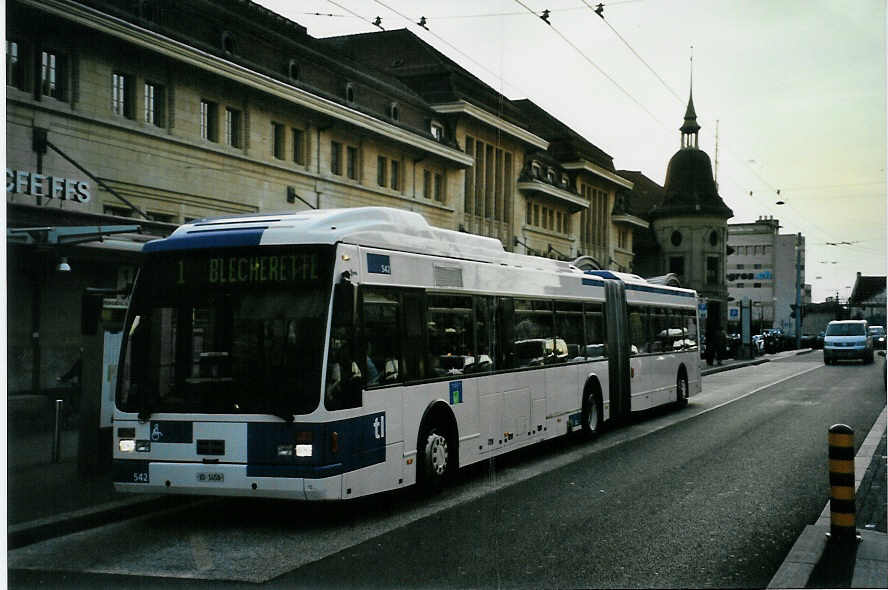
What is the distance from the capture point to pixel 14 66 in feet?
44.2

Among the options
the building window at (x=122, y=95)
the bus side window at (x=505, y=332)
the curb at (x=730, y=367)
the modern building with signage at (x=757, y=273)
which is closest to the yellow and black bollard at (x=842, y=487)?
the bus side window at (x=505, y=332)

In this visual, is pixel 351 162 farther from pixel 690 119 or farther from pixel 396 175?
pixel 690 119

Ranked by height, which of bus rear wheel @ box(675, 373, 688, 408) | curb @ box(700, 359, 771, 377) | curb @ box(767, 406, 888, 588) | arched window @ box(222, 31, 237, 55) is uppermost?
arched window @ box(222, 31, 237, 55)

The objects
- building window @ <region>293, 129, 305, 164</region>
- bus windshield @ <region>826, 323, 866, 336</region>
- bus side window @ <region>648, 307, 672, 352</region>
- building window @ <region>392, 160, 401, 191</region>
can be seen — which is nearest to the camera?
building window @ <region>293, 129, 305, 164</region>

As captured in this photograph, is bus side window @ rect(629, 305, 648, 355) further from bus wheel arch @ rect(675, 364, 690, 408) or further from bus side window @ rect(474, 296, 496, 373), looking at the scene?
bus side window @ rect(474, 296, 496, 373)

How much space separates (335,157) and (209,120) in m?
2.55

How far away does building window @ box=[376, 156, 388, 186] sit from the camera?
66.1ft

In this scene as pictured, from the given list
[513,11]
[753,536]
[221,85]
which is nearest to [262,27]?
[221,85]

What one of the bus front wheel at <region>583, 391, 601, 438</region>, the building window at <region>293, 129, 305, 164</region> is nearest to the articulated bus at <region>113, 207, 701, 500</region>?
the bus front wheel at <region>583, 391, 601, 438</region>

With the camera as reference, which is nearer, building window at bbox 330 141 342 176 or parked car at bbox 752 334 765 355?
building window at bbox 330 141 342 176

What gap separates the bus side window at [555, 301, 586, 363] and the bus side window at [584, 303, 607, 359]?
33cm

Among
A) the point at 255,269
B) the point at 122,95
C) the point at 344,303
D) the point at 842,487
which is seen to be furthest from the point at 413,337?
the point at 122,95

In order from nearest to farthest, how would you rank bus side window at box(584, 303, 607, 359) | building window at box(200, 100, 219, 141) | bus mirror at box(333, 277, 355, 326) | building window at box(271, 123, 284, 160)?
bus mirror at box(333, 277, 355, 326) → bus side window at box(584, 303, 607, 359) → building window at box(200, 100, 219, 141) → building window at box(271, 123, 284, 160)

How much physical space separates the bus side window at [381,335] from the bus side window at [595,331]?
675 centimetres
